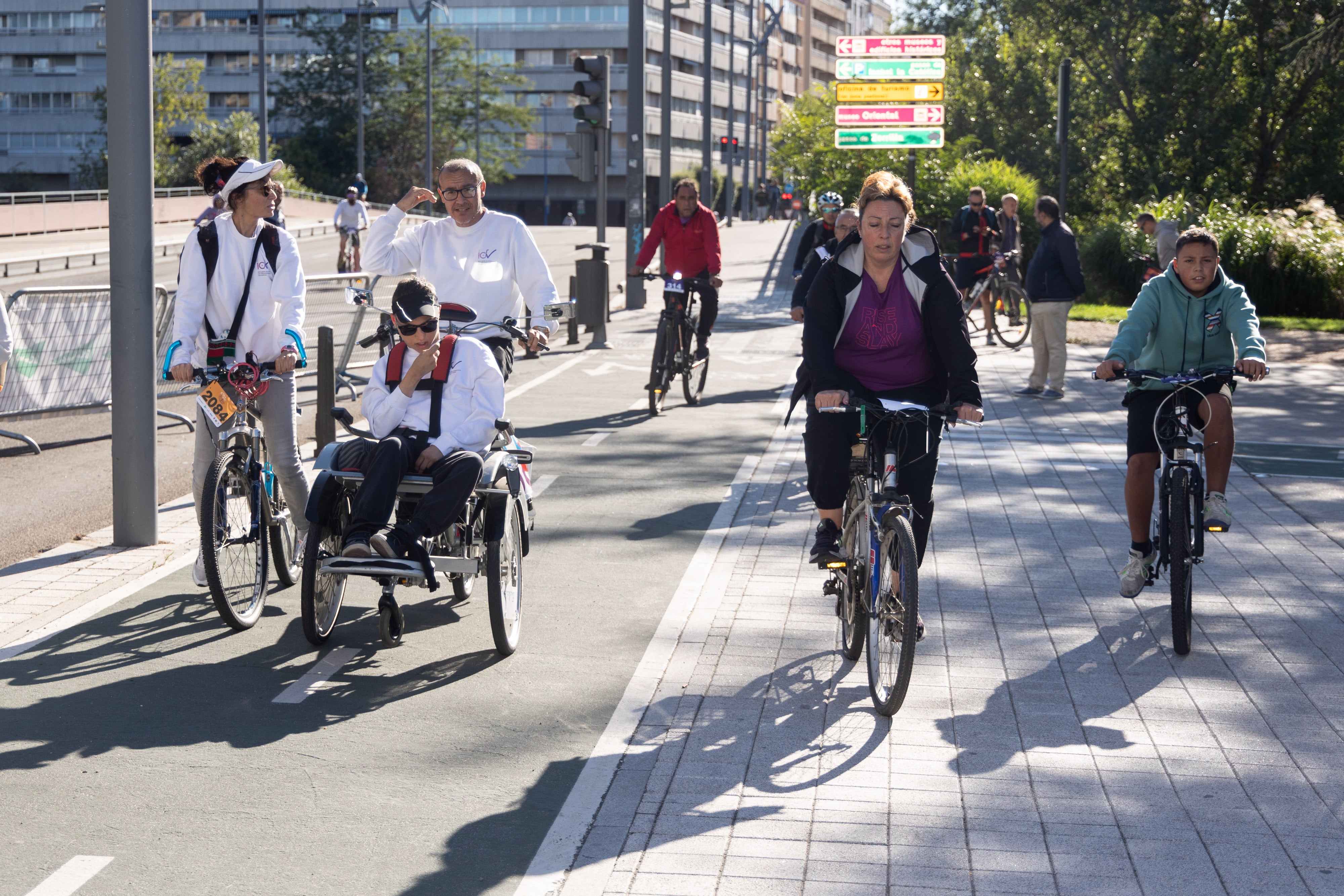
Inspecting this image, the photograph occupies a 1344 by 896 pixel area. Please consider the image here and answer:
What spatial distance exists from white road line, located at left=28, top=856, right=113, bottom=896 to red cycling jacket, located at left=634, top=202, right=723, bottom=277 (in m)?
9.83

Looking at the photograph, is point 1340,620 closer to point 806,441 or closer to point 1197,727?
point 1197,727

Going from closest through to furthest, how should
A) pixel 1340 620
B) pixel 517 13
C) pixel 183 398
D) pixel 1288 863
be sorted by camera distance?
1. pixel 1288 863
2. pixel 1340 620
3. pixel 183 398
4. pixel 517 13

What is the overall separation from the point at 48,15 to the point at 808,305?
112 m

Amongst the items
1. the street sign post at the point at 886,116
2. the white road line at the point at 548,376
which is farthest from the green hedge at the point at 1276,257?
the white road line at the point at 548,376

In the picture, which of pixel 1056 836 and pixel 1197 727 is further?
pixel 1197 727

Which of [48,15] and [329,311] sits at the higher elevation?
[48,15]

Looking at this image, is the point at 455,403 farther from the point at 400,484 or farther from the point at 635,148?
the point at 635,148

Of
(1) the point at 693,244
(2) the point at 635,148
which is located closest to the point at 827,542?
(1) the point at 693,244

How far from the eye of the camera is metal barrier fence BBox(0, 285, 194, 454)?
11.8 metres

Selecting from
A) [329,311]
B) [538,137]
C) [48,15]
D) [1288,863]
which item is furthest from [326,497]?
[48,15]

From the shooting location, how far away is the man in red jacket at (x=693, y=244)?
1337cm

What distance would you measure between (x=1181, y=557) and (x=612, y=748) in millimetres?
2555

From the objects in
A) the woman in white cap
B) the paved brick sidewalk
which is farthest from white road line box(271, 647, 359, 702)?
the paved brick sidewalk

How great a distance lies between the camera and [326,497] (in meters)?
5.79
